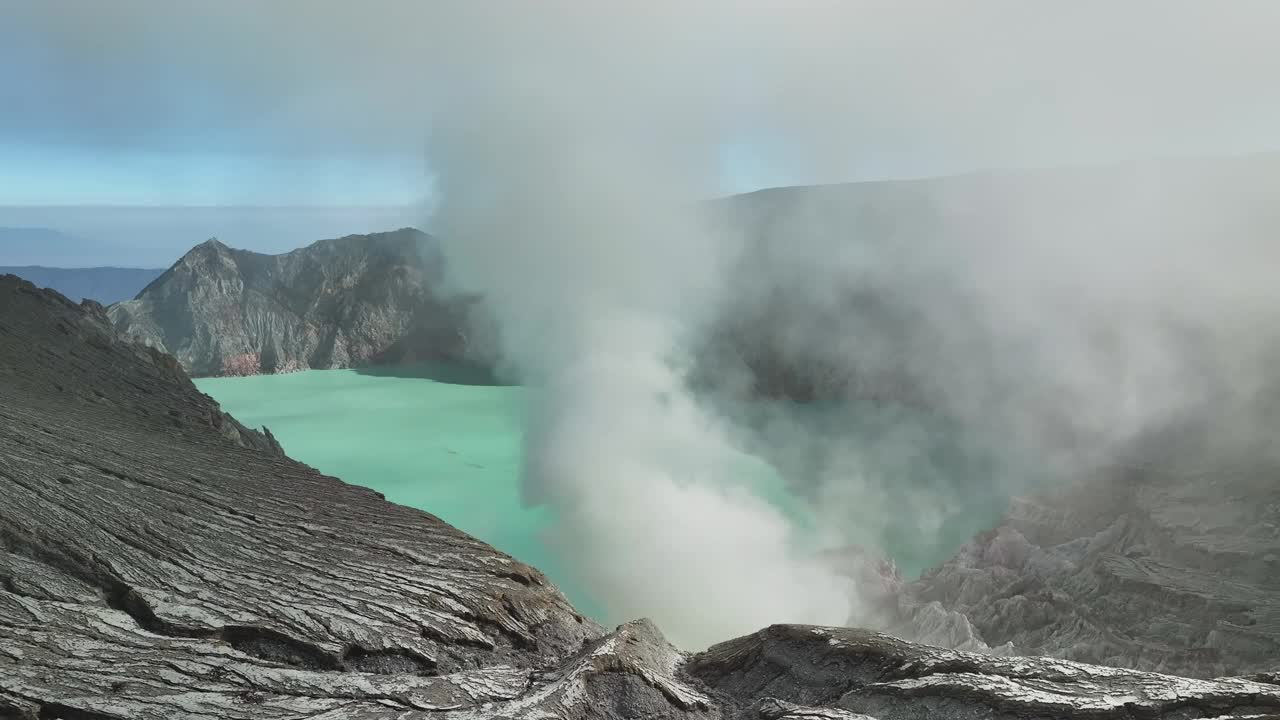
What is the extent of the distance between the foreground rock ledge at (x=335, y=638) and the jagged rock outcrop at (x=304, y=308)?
35397 mm

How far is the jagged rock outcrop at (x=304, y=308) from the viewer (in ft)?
128

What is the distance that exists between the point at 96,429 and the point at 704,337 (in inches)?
1298

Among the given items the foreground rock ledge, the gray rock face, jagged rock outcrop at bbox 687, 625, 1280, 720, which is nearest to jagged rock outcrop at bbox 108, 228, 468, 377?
the gray rock face

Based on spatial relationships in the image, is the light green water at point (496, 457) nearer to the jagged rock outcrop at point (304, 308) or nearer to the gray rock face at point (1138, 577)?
the jagged rock outcrop at point (304, 308)

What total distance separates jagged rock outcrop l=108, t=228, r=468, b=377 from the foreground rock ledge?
35397mm

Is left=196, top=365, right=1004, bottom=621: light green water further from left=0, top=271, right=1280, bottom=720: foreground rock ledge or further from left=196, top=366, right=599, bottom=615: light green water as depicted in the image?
left=0, top=271, right=1280, bottom=720: foreground rock ledge

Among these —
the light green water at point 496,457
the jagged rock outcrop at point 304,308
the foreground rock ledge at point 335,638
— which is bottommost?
the foreground rock ledge at point 335,638

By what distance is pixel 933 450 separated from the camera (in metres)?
28.3

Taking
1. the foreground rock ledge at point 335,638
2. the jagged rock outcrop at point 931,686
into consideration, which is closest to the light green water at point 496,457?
the foreground rock ledge at point 335,638

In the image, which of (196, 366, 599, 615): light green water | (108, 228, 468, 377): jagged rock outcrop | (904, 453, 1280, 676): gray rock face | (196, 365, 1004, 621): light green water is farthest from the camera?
(108, 228, 468, 377): jagged rock outcrop

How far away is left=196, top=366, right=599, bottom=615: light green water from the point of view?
70.0 ft

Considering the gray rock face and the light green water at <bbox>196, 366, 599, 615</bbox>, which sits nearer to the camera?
the gray rock face

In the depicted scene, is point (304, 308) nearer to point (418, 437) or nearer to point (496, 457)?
point (418, 437)

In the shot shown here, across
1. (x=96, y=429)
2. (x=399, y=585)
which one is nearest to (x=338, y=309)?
(x=96, y=429)
